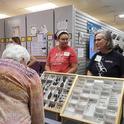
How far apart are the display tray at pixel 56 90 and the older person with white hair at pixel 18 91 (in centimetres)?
64

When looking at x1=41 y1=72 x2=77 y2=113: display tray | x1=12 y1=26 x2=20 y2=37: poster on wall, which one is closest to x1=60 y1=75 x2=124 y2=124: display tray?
x1=41 y1=72 x2=77 y2=113: display tray

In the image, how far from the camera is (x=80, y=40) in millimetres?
4020

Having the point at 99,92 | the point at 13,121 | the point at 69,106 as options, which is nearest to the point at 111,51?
the point at 99,92

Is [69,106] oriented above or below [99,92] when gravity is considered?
below

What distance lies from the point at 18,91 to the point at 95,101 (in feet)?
2.88

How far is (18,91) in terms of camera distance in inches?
55.9

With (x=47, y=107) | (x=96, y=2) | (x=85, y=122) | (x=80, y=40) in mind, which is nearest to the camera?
(x=85, y=122)

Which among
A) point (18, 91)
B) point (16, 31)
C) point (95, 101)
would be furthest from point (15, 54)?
point (16, 31)

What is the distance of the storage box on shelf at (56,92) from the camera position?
2.24 meters

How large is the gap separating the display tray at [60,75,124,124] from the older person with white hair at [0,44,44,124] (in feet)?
1.74

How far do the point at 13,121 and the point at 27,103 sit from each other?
170mm

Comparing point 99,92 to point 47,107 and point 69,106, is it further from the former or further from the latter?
point 47,107

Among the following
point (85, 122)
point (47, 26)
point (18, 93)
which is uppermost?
point (47, 26)

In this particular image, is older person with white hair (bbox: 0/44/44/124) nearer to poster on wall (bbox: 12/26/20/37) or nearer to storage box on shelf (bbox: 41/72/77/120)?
storage box on shelf (bbox: 41/72/77/120)
